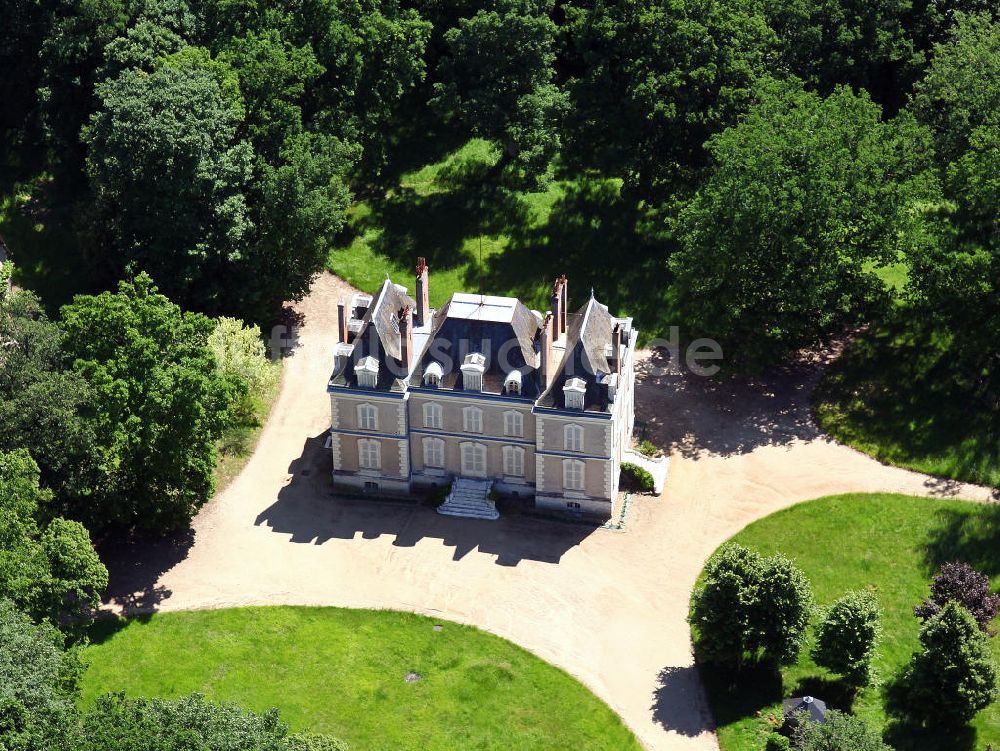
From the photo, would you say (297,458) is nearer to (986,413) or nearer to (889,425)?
(889,425)

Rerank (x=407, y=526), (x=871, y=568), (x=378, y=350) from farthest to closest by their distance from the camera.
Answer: (x=407, y=526), (x=378, y=350), (x=871, y=568)

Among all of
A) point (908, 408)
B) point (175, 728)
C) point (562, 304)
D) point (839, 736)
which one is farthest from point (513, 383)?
point (175, 728)

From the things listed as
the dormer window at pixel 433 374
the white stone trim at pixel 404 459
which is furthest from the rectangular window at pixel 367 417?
the dormer window at pixel 433 374

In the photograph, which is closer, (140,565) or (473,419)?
(140,565)

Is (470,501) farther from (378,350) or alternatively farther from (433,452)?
(378,350)

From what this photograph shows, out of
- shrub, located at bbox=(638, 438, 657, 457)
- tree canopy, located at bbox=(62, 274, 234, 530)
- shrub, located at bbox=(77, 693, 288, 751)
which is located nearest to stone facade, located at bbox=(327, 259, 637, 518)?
shrub, located at bbox=(638, 438, 657, 457)

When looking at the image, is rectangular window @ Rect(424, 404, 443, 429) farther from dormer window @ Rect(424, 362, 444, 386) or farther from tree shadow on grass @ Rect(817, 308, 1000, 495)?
tree shadow on grass @ Rect(817, 308, 1000, 495)
